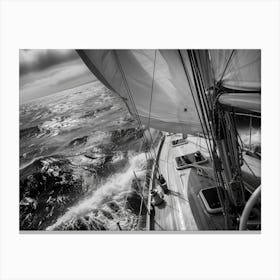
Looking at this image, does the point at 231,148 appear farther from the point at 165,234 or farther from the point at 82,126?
the point at 82,126

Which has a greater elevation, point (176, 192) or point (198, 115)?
point (198, 115)

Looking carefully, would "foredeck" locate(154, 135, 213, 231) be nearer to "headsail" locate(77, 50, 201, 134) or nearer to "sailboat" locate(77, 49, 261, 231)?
"sailboat" locate(77, 49, 261, 231)

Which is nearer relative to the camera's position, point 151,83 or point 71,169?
point 71,169

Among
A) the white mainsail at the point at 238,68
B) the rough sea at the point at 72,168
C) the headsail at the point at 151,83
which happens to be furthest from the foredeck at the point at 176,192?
the white mainsail at the point at 238,68

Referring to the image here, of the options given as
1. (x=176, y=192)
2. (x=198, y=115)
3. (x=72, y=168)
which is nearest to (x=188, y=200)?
(x=176, y=192)

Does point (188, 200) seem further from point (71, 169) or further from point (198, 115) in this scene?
point (71, 169)

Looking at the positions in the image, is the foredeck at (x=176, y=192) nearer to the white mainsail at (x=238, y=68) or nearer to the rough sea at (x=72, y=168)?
the rough sea at (x=72, y=168)
